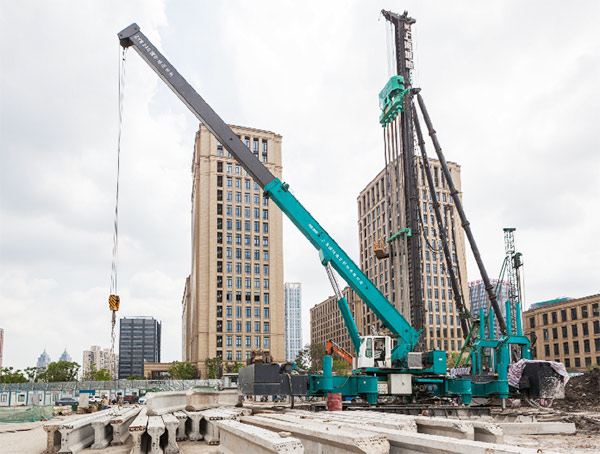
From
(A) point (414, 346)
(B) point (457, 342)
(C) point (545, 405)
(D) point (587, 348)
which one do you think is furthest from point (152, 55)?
(B) point (457, 342)

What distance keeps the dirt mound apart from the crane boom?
8.37 metres

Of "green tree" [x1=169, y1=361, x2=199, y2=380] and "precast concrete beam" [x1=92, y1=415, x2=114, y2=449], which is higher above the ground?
"precast concrete beam" [x1=92, y1=415, x2=114, y2=449]

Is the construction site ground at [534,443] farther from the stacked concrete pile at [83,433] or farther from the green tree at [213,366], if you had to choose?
the green tree at [213,366]

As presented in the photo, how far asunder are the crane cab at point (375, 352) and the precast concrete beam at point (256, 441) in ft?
→ 34.3

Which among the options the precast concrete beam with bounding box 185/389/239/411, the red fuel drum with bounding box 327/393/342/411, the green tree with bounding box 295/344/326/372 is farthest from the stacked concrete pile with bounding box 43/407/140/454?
the green tree with bounding box 295/344/326/372

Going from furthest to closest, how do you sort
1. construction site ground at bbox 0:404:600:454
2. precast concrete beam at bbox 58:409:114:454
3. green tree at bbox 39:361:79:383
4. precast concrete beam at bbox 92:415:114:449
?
green tree at bbox 39:361:79:383
precast concrete beam at bbox 92:415:114:449
precast concrete beam at bbox 58:409:114:454
construction site ground at bbox 0:404:600:454

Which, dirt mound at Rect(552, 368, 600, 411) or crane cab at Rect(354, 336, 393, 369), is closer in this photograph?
crane cab at Rect(354, 336, 393, 369)

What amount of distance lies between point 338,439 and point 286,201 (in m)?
15.6

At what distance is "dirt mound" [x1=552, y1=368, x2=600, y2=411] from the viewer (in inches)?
922

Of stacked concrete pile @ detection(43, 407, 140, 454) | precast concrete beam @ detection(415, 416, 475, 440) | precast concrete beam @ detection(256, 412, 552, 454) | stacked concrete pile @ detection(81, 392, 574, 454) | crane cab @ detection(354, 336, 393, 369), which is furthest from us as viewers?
crane cab @ detection(354, 336, 393, 369)

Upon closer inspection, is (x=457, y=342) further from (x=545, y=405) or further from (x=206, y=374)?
(x=545, y=405)

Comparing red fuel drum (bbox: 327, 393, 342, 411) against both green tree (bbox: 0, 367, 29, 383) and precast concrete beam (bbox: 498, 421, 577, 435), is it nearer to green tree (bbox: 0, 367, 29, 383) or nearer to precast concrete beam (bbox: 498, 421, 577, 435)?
precast concrete beam (bbox: 498, 421, 577, 435)

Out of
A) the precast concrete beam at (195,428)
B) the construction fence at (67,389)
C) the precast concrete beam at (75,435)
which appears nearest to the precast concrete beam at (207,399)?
the precast concrete beam at (195,428)

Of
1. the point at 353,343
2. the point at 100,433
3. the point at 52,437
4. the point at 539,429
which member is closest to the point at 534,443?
the point at 539,429
